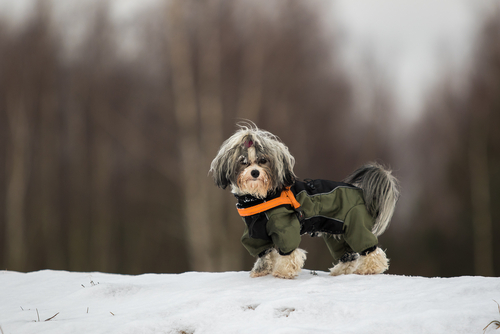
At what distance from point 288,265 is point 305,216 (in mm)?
543

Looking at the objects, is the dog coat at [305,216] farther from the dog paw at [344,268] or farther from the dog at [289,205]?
the dog paw at [344,268]

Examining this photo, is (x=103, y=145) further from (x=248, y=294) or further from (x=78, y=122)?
(x=248, y=294)

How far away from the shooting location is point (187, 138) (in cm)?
995

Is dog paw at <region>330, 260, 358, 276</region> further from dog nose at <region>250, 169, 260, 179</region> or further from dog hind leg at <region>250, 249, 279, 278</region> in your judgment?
dog nose at <region>250, 169, 260, 179</region>

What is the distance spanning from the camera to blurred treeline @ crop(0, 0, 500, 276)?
9.72 meters

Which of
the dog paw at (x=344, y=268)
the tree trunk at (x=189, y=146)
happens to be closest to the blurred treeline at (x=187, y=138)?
the tree trunk at (x=189, y=146)

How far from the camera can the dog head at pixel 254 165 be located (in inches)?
160

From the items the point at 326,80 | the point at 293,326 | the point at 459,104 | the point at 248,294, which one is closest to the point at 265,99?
the point at 326,80

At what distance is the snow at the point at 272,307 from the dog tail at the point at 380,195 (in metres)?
0.83

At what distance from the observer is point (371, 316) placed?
2.52m

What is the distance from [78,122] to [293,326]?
946 centimetres

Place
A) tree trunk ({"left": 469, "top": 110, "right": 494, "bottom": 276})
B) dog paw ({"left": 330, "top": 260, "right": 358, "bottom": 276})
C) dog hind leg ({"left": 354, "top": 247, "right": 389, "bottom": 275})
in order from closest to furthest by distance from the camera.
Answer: dog hind leg ({"left": 354, "top": 247, "right": 389, "bottom": 275}) < dog paw ({"left": 330, "top": 260, "right": 358, "bottom": 276}) < tree trunk ({"left": 469, "top": 110, "right": 494, "bottom": 276})

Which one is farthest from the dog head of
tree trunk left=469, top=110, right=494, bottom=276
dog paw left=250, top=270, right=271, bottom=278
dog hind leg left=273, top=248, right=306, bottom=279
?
tree trunk left=469, top=110, right=494, bottom=276

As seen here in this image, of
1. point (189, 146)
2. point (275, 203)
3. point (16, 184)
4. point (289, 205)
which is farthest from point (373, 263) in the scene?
point (16, 184)
